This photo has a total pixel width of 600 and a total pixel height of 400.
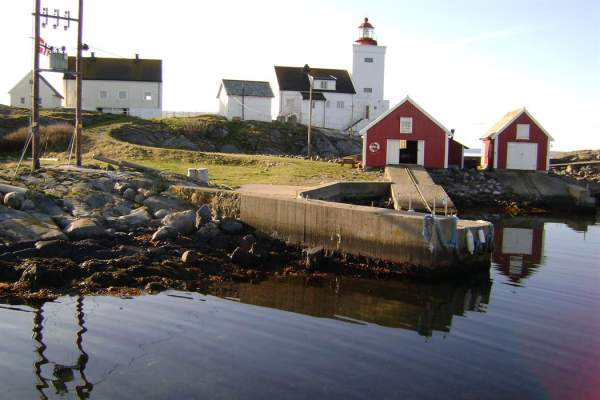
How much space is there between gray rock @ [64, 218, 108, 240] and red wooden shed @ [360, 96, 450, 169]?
64.0ft

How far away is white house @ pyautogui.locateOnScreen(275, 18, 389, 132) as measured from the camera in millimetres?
58781

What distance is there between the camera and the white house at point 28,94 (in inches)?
2309

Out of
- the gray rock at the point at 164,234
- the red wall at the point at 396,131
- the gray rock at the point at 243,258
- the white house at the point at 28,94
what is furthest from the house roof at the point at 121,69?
the gray rock at the point at 243,258

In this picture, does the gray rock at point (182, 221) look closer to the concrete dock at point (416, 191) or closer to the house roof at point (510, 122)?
the concrete dock at point (416, 191)

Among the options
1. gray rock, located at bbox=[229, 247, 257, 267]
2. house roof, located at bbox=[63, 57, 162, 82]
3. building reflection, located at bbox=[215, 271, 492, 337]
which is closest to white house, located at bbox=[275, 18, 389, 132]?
house roof, located at bbox=[63, 57, 162, 82]

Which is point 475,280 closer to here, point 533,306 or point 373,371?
point 533,306

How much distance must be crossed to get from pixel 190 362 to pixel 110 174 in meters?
14.2

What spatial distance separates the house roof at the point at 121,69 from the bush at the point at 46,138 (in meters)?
22.1

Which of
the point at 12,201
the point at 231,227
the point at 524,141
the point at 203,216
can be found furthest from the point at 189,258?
the point at 524,141

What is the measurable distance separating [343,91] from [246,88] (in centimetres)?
951

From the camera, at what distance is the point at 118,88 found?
5912cm

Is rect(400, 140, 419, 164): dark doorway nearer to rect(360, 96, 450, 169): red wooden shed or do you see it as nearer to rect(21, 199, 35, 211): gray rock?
rect(360, 96, 450, 169): red wooden shed

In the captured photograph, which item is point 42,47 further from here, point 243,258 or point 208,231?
point 243,258

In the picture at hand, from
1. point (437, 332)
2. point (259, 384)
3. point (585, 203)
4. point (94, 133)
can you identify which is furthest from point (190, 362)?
point (94, 133)
